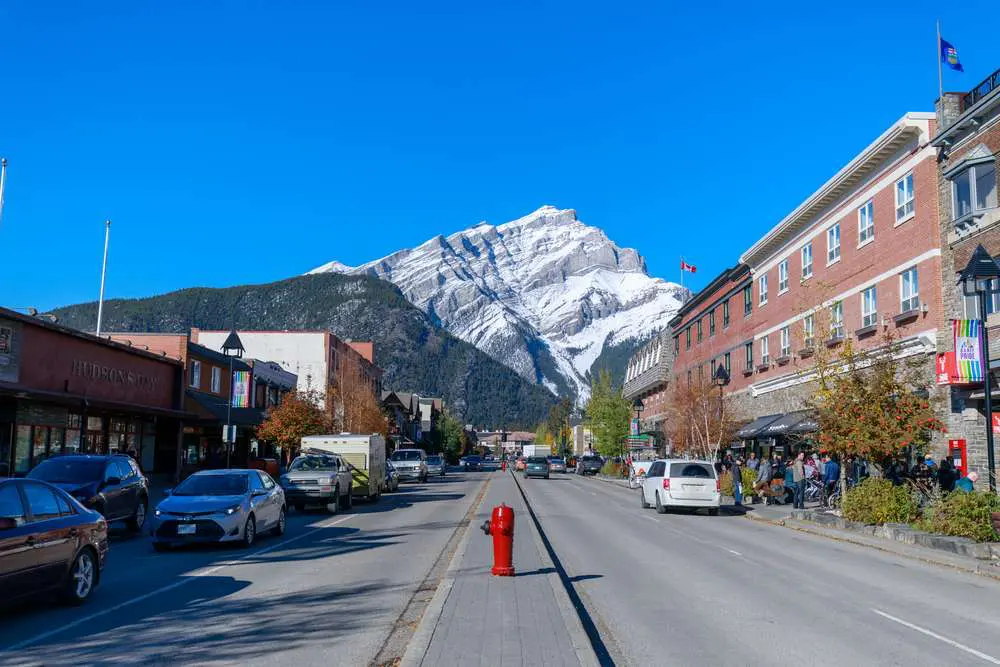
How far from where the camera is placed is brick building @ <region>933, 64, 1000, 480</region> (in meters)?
24.9

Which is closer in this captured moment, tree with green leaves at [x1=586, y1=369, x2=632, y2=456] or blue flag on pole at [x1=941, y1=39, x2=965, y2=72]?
blue flag on pole at [x1=941, y1=39, x2=965, y2=72]

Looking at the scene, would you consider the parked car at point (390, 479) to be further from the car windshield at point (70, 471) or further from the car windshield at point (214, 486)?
the car windshield at point (214, 486)

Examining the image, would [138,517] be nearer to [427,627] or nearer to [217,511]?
[217,511]

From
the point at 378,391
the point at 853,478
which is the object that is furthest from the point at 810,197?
the point at 378,391

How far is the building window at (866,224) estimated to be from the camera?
33.1 m

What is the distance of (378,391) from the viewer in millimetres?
94750

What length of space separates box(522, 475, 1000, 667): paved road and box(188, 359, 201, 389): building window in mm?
28118

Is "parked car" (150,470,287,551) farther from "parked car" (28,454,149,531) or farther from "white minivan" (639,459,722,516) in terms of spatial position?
"white minivan" (639,459,722,516)

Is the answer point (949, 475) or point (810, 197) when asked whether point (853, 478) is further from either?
point (810, 197)

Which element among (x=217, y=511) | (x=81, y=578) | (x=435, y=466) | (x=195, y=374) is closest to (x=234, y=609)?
(x=81, y=578)

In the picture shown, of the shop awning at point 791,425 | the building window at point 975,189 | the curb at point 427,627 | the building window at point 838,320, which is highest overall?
the building window at point 975,189

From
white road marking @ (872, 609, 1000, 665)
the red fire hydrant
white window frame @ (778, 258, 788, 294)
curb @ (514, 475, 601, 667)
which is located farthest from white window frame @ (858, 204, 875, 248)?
the red fire hydrant

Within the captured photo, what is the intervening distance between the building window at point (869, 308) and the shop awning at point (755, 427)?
332 inches

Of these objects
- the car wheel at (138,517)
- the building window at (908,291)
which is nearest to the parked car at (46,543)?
the car wheel at (138,517)
